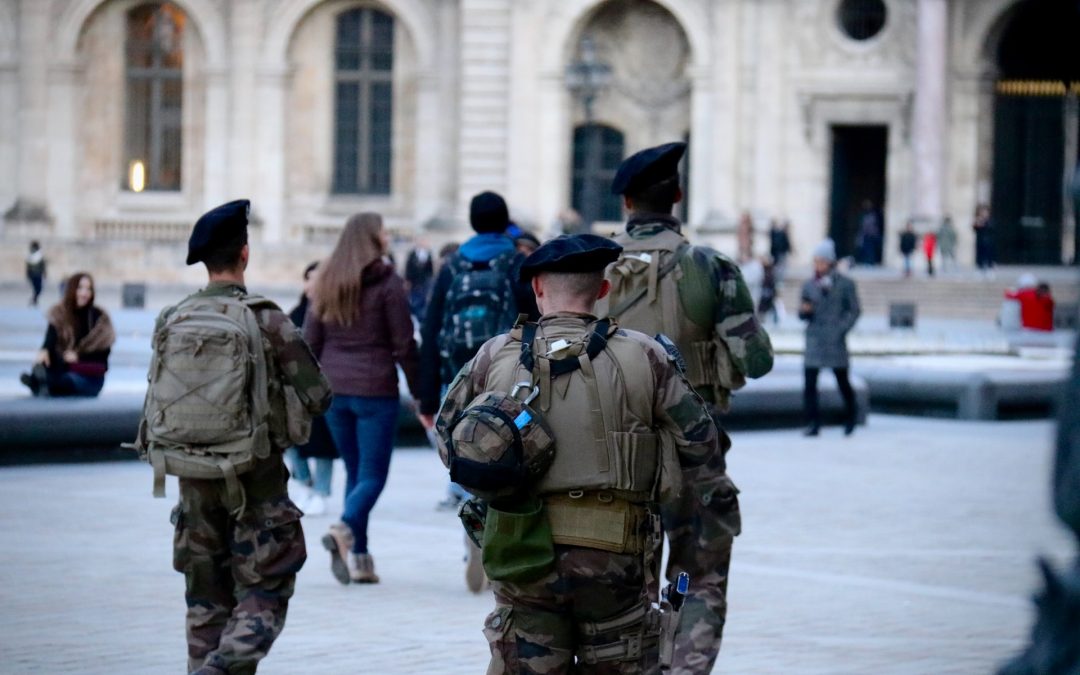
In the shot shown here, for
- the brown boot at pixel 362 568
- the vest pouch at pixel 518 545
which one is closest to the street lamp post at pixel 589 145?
the brown boot at pixel 362 568

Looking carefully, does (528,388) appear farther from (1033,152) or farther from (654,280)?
(1033,152)

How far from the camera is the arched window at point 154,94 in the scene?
42.8 meters

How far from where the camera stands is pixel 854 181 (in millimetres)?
41562

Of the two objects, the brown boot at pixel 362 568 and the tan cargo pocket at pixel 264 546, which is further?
the brown boot at pixel 362 568

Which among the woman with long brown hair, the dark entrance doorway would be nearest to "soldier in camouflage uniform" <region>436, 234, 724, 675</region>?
the woman with long brown hair

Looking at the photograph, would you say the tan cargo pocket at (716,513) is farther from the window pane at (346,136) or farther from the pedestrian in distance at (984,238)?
the window pane at (346,136)

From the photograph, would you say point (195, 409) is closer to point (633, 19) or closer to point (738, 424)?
point (738, 424)

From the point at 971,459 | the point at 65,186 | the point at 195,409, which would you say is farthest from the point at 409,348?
the point at 65,186

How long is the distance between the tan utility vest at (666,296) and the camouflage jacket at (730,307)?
2 centimetres

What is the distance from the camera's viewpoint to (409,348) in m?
9.34

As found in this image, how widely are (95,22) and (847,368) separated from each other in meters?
29.5

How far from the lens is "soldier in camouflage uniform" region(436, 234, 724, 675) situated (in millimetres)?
4914

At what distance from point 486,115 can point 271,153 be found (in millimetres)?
4982

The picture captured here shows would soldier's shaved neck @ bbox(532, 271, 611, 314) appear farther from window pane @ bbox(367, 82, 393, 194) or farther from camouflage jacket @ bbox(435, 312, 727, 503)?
window pane @ bbox(367, 82, 393, 194)
